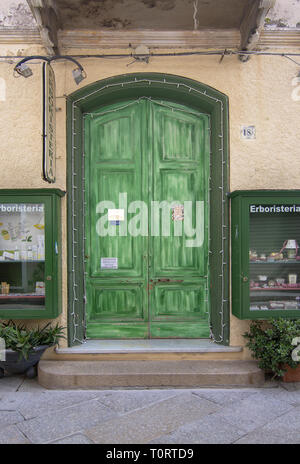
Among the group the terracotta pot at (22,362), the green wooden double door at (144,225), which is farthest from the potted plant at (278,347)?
the terracotta pot at (22,362)

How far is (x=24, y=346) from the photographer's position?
14.8ft

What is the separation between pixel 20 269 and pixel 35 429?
2064 millimetres

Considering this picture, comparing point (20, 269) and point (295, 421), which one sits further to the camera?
point (20, 269)

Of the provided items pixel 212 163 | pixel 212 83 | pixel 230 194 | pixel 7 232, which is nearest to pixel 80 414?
pixel 7 232

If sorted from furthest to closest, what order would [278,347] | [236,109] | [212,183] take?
[212,183], [236,109], [278,347]

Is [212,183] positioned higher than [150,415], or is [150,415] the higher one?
[212,183]

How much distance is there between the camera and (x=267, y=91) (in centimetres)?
507

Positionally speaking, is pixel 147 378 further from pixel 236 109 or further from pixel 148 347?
pixel 236 109

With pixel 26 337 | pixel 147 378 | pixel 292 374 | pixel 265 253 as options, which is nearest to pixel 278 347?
pixel 292 374

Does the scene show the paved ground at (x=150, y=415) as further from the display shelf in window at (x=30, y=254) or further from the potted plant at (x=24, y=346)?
the display shelf in window at (x=30, y=254)

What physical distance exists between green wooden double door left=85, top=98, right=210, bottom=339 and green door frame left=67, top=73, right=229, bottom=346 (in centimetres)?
14

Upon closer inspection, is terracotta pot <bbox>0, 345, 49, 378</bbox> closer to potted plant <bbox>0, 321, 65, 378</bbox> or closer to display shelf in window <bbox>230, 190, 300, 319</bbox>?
potted plant <bbox>0, 321, 65, 378</bbox>

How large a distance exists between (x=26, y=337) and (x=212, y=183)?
9.92ft

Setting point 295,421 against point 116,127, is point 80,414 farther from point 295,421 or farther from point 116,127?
point 116,127
